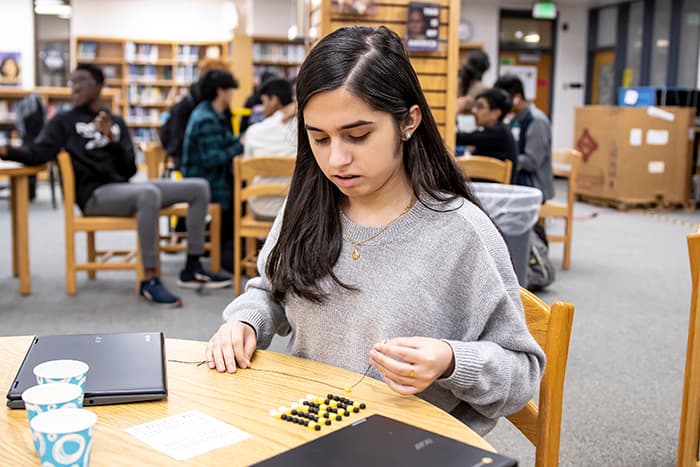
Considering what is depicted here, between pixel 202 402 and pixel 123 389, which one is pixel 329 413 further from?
pixel 123 389

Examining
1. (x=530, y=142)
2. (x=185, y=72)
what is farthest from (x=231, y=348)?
(x=185, y=72)

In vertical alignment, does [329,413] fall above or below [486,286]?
below

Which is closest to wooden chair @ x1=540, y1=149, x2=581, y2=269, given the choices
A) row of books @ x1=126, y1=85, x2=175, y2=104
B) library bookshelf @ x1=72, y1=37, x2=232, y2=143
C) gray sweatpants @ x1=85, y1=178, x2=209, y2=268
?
gray sweatpants @ x1=85, y1=178, x2=209, y2=268

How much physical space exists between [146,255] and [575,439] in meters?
2.49

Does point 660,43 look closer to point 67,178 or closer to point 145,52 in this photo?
point 145,52

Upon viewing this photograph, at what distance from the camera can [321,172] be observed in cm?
139

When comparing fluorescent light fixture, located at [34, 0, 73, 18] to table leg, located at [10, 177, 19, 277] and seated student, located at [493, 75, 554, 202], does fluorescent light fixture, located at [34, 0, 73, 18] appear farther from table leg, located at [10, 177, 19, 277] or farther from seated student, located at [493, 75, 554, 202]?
seated student, located at [493, 75, 554, 202]

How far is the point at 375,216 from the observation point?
1336 mm

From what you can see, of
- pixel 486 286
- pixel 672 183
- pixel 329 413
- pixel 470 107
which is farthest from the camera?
pixel 672 183

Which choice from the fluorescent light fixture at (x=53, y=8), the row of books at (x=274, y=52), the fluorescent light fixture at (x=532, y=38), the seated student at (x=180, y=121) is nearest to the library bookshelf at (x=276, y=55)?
the row of books at (x=274, y=52)

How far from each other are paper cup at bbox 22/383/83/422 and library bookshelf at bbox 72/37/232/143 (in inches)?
468

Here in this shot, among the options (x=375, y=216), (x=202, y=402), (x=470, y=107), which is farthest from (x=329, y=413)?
(x=470, y=107)

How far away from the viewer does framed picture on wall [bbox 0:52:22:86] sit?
11.9 metres

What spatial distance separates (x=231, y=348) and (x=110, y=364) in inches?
7.3
